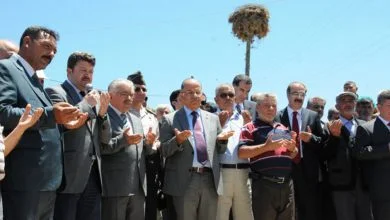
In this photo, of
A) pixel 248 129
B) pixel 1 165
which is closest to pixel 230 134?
pixel 248 129

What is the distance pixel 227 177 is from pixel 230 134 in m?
0.62

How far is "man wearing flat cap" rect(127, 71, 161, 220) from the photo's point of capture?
6.10 m

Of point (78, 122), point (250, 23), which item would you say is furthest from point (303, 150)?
point (250, 23)

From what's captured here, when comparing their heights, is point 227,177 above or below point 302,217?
above

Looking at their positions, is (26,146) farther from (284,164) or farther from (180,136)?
(284,164)

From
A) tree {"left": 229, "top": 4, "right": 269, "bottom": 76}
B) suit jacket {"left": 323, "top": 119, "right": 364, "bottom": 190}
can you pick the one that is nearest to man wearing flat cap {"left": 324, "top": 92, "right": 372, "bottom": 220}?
suit jacket {"left": 323, "top": 119, "right": 364, "bottom": 190}

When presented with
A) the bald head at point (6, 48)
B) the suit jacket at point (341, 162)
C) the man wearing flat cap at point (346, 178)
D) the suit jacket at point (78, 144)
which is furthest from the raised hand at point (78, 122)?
the suit jacket at point (341, 162)

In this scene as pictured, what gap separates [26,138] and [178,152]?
6.84ft

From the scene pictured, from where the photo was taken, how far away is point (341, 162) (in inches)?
251

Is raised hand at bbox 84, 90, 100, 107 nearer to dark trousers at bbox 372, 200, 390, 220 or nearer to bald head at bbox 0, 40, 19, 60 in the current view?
bald head at bbox 0, 40, 19, 60

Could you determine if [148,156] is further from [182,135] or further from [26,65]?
[26,65]

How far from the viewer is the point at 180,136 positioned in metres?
5.23

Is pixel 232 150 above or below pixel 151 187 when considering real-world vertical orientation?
above

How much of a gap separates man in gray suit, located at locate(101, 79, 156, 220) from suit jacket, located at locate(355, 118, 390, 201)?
283cm
